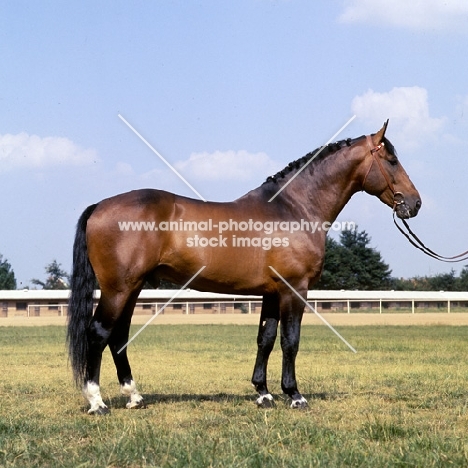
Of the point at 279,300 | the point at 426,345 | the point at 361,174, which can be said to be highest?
the point at 361,174

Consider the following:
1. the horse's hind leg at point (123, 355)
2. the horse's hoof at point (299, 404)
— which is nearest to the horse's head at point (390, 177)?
the horse's hoof at point (299, 404)

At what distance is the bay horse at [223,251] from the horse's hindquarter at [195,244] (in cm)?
1

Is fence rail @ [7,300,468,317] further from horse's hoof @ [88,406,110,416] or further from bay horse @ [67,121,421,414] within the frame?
horse's hoof @ [88,406,110,416]

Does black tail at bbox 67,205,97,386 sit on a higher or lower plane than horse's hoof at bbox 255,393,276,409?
higher

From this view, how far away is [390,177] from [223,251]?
2315 millimetres

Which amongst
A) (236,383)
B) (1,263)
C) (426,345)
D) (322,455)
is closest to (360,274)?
(1,263)

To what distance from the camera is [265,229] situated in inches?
315

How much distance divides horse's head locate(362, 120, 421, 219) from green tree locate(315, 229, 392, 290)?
64.5 meters

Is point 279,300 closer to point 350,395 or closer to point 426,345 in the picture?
point 350,395

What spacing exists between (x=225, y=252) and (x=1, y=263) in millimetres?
97233

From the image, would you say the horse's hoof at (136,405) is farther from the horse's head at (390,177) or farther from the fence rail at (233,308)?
the fence rail at (233,308)

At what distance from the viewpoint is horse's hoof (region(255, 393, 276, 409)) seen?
772 centimetres

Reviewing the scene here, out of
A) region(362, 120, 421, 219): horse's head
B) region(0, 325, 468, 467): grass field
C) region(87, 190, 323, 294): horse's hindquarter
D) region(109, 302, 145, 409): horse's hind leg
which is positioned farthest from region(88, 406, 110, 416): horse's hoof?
region(362, 120, 421, 219): horse's head

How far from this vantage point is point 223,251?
7793 mm
